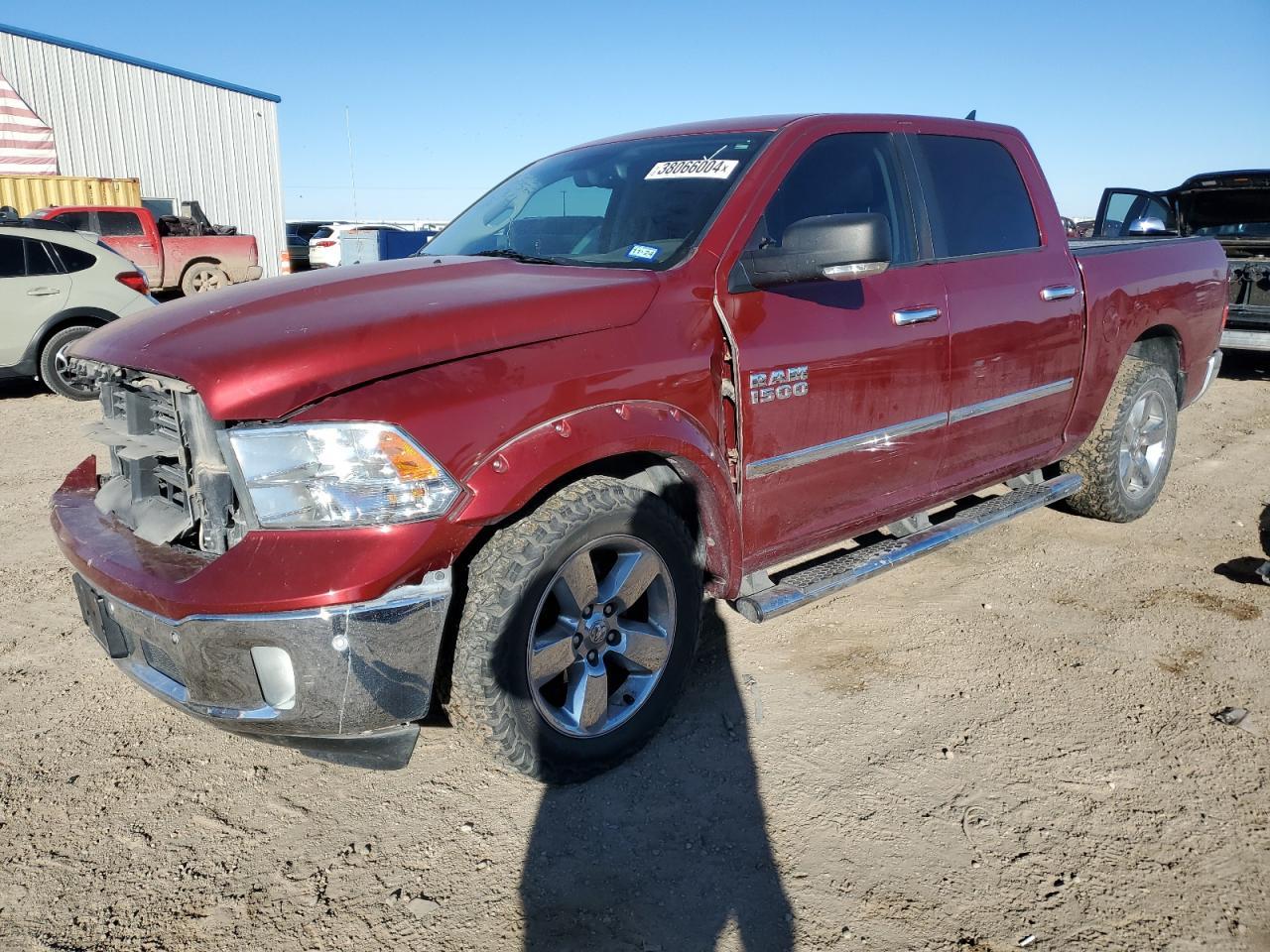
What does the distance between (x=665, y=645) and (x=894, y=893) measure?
92 cm

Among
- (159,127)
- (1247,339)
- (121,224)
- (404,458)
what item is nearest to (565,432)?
(404,458)

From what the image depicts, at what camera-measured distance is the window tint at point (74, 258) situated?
8.69m

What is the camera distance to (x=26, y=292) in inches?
331

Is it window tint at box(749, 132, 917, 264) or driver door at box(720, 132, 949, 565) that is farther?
window tint at box(749, 132, 917, 264)

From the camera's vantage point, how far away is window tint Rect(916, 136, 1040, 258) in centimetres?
367

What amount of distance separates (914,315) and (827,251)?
2.49 ft

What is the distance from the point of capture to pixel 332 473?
2156mm

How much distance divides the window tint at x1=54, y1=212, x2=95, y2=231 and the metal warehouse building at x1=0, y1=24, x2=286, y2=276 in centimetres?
544

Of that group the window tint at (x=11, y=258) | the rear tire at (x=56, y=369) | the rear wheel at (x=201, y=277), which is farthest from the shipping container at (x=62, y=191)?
the rear tire at (x=56, y=369)

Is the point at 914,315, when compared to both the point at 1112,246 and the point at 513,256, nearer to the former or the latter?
the point at 513,256

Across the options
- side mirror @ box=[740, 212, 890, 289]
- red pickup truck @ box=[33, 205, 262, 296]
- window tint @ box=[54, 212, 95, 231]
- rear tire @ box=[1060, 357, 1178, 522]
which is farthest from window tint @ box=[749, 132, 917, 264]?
window tint @ box=[54, 212, 95, 231]

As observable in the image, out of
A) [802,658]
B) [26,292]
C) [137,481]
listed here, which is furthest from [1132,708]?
[26,292]

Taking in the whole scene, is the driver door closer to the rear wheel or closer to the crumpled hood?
the crumpled hood

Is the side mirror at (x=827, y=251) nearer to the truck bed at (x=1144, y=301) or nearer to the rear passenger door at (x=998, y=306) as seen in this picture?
the rear passenger door at (x=998, y=306)
